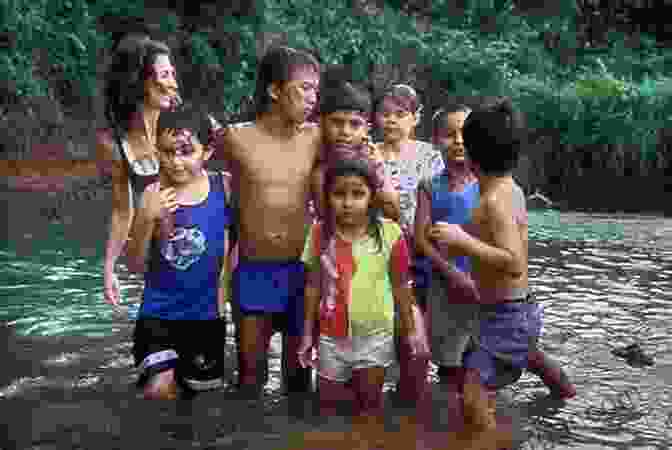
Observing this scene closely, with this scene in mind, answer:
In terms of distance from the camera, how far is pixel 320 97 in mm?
4105

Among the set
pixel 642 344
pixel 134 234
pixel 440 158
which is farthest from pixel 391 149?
pixel 642 344

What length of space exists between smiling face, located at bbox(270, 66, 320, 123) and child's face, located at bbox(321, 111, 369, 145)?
0.37ft

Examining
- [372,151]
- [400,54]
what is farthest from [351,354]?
[400,54]

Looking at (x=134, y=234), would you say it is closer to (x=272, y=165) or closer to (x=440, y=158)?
(x=272, y=165)

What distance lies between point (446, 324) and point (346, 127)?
3.26 ft

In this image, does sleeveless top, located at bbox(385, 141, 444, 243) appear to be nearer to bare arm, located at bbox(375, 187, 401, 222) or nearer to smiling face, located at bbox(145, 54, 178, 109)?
bare arm, located at bbox(375, 187, 401, 222)

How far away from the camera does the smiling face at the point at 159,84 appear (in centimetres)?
397

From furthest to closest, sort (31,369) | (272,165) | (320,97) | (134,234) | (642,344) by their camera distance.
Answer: (642,344) < (31,369) < (320,97) < (272,165) < (134,234)

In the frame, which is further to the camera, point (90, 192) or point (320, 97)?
point (90, 192)

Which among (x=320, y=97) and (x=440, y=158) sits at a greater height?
(x=320, y=97)

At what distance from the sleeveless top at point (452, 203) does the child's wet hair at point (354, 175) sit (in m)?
0.33

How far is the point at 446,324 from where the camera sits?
3986 mm

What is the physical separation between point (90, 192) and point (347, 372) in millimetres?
8572

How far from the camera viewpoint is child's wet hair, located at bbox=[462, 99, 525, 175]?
3318 mm
